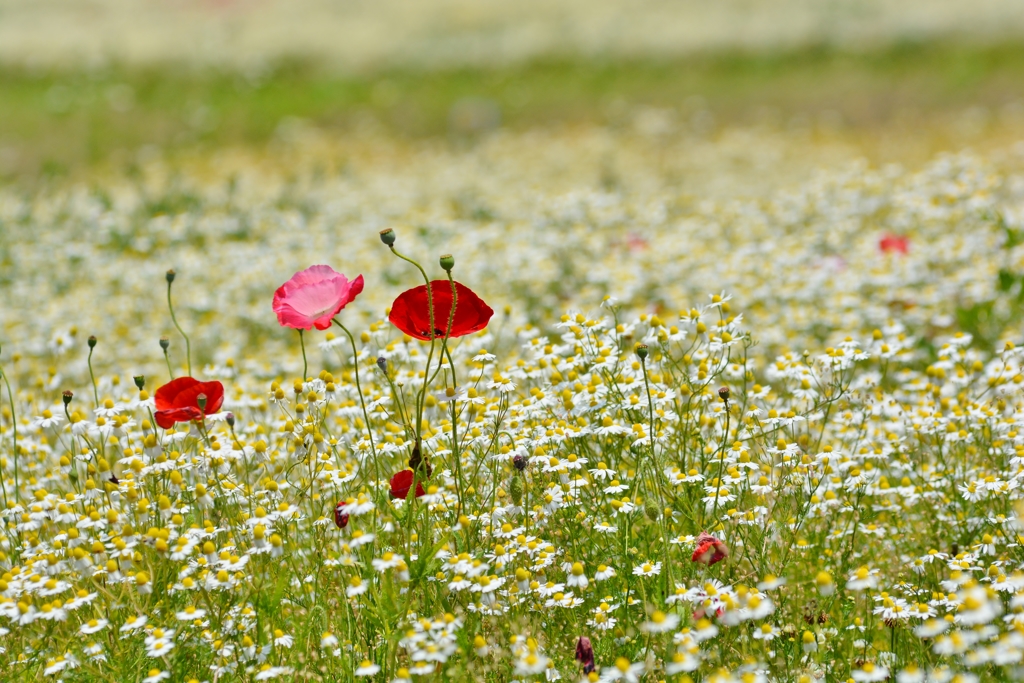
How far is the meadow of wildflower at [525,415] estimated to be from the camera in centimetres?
234

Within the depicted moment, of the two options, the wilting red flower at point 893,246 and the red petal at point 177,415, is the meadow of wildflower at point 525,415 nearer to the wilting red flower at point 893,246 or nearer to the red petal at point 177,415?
the red petal at point 177,415

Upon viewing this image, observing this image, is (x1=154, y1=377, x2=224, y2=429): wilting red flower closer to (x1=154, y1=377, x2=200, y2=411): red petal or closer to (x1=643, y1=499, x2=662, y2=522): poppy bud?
(x1=154, y1=377, x2=200, y2=411): red petal

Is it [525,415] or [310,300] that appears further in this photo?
[525,415]

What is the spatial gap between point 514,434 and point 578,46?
68.8 feet

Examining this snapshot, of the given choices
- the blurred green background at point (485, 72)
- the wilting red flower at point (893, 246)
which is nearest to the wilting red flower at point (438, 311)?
the wilting red flower at point (893, 246)

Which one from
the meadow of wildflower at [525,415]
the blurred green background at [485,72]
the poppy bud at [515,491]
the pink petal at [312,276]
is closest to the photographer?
the meadow of wildflower at [525,415]

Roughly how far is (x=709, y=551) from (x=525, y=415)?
72 centimetres

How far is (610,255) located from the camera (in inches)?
264

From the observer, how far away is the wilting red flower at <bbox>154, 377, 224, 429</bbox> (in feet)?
8.90

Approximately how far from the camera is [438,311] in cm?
260

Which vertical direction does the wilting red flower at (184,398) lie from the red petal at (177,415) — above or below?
above

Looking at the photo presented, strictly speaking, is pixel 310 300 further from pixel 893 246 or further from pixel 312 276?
pixel 893 246

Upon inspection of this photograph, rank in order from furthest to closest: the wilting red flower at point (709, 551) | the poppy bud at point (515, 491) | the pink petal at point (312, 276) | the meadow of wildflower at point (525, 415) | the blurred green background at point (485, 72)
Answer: the blurred green background at point (485, 72), the pink petal at point (312, 276), the poppy bud at point (515, 491), the meadow of wildflower at point (525, 415), the wilting red flower at point (709, 551)

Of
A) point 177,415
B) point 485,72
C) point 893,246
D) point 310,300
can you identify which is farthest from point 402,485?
point 485,72
